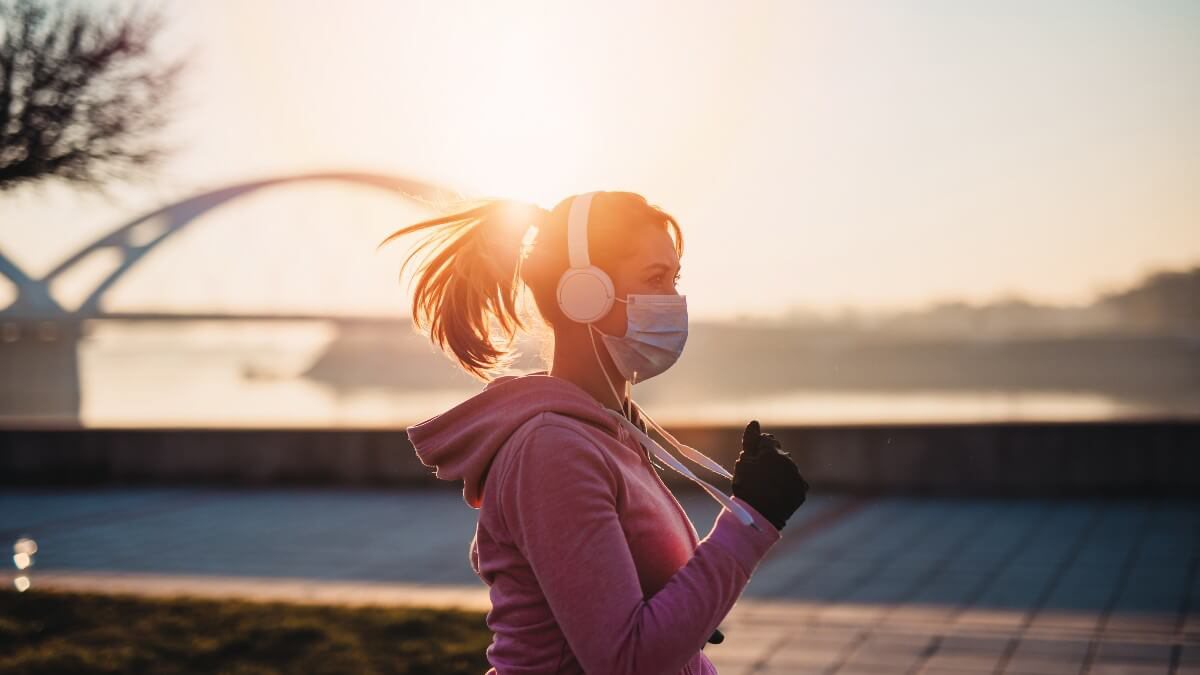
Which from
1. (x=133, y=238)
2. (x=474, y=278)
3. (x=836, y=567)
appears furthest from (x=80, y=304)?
(x=474, y=278)

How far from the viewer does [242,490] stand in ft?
41.1

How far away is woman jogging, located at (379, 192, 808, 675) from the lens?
1.63m

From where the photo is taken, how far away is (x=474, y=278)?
202 centimetres

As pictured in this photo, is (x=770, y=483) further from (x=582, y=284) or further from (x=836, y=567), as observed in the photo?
(x=836, y=567)

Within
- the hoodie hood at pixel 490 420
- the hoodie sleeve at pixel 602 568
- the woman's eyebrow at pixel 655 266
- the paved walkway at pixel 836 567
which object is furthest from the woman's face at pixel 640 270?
the paved walkway at pixel 836 567

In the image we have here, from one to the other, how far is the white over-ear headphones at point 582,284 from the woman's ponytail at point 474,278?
0.37 feet

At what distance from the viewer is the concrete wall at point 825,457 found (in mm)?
10664

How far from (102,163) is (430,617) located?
299 cm

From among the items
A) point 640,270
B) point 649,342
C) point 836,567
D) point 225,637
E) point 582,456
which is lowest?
point 836,567

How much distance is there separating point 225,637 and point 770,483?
16.4ft

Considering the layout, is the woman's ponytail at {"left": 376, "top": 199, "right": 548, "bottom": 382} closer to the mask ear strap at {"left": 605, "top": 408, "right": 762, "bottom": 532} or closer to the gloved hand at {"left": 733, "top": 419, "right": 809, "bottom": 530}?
the mask ear strap at {"left": 605, "top": 408, "right": 762, "bottom": 532}

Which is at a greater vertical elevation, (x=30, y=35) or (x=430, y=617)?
(x=30, y=35)

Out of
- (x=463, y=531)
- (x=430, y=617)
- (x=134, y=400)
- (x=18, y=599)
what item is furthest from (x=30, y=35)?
(x=134, y=400)

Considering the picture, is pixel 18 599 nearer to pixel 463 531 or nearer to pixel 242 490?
pixel 463 531
